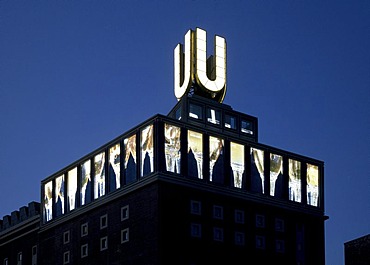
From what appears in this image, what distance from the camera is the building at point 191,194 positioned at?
95125 mm

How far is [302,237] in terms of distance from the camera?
107 meters

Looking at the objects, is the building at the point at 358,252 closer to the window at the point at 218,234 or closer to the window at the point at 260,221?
the window at the point at 260,221

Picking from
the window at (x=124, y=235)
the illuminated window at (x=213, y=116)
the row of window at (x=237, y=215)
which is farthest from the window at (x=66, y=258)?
the illuminated window at (x=213, y=116)

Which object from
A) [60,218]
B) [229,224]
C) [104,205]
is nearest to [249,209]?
[229,224]

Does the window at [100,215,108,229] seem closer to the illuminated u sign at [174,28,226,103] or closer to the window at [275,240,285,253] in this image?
the illuminated u sign at [174,28,226,103]

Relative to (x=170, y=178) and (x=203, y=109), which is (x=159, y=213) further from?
(x=203, y=109)

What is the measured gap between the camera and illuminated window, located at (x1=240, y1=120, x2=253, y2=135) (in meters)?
109

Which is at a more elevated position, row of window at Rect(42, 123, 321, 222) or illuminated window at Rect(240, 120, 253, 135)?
illuminated window at Rect(240, 120, 253, 135)

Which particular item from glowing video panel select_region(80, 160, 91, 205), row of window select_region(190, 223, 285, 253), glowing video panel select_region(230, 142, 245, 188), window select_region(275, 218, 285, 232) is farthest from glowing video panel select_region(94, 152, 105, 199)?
window select_region(275, 218, 285, 232)

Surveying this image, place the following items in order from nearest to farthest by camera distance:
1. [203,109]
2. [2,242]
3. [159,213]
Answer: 1. [159,213]
2. [203,109]
3. [2,242]

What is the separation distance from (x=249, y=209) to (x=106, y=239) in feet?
58.6

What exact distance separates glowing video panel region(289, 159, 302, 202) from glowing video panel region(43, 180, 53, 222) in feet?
109

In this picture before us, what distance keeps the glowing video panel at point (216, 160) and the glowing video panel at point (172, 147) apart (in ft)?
16.6

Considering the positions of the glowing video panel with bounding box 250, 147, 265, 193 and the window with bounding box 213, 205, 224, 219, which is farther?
the glowing video panel with bounding box 250, 147, 265, 193
